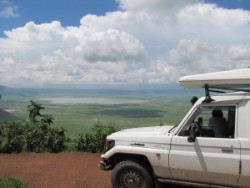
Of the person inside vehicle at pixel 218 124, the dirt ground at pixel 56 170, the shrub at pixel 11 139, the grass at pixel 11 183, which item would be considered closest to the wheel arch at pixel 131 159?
the dirt ground at pixel 56 170

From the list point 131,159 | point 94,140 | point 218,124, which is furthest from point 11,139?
point 218,124

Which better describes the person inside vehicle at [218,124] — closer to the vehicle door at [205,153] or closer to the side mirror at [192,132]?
the vehicle door at [205,153]

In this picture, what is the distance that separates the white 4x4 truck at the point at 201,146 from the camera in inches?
268

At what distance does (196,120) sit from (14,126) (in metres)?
8.30

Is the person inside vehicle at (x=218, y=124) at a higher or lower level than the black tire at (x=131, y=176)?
higher

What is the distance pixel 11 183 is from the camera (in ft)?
29.1

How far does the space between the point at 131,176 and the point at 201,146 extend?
1.53 m

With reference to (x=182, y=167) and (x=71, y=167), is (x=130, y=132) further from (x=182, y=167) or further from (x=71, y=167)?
(x=71, y=167)

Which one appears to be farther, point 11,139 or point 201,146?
point 11,139

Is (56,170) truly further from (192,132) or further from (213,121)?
(213,121)

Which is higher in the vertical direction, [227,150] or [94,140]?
[227,150]

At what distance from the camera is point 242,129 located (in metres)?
6.80

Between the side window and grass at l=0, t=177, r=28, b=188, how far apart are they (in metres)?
3.79

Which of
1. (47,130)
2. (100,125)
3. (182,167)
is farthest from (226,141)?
(47,130)
